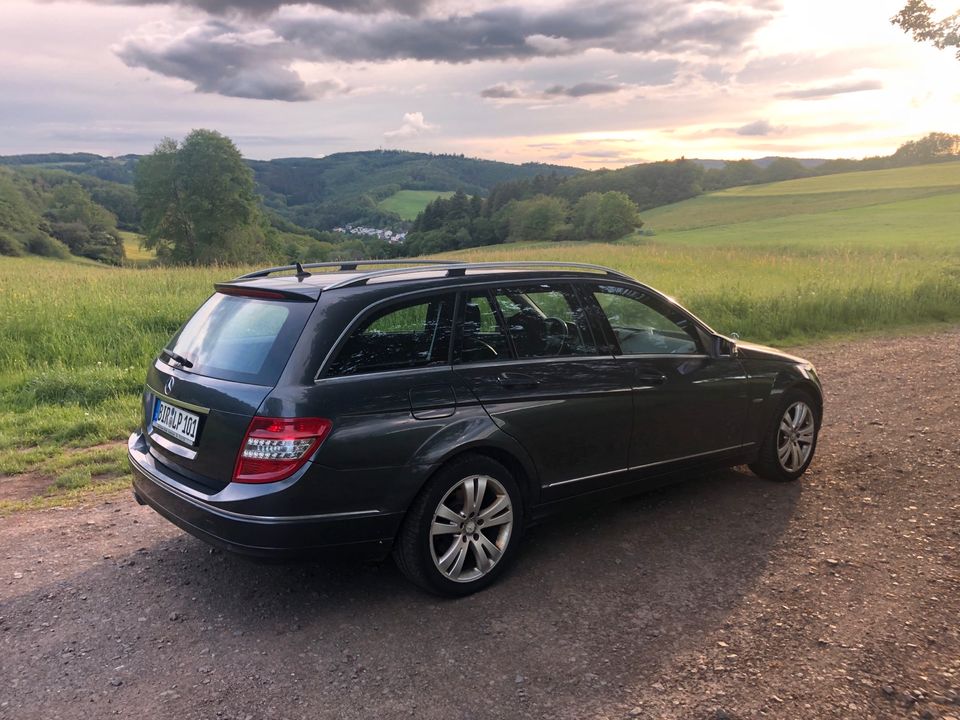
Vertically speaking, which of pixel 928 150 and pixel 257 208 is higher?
pixel 928 150

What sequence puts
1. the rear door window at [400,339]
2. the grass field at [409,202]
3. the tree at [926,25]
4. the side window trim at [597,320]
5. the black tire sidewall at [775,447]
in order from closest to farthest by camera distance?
1. the rear door window at [400,339]
2. the side window trim at [597,320]
3. the black tire sidewall at [775,447]
4. the tree at [926,25]
5. the grass field at [409,202]

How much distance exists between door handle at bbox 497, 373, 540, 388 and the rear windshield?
1.04 metres

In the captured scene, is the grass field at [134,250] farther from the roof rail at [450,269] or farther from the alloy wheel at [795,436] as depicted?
the alloy wheel at [795,436]

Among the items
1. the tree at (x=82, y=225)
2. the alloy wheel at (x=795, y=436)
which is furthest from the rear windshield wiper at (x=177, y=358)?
the tree at (x=82, y=225)

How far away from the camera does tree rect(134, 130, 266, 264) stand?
2172 inches

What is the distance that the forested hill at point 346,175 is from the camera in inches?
3890

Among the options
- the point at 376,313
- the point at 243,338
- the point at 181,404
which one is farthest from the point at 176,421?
the point at 376,313

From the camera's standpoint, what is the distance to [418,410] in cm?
346

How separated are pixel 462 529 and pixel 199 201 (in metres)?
56.5

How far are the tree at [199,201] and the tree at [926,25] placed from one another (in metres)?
45.5

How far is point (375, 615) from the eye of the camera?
3.51 metres

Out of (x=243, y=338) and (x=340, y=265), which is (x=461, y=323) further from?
(x=340, y=265)

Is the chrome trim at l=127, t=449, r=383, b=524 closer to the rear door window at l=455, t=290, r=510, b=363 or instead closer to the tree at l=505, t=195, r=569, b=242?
the rear door window at l=455, t=290, r=510, b=363

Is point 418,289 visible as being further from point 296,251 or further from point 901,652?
point 296,251
